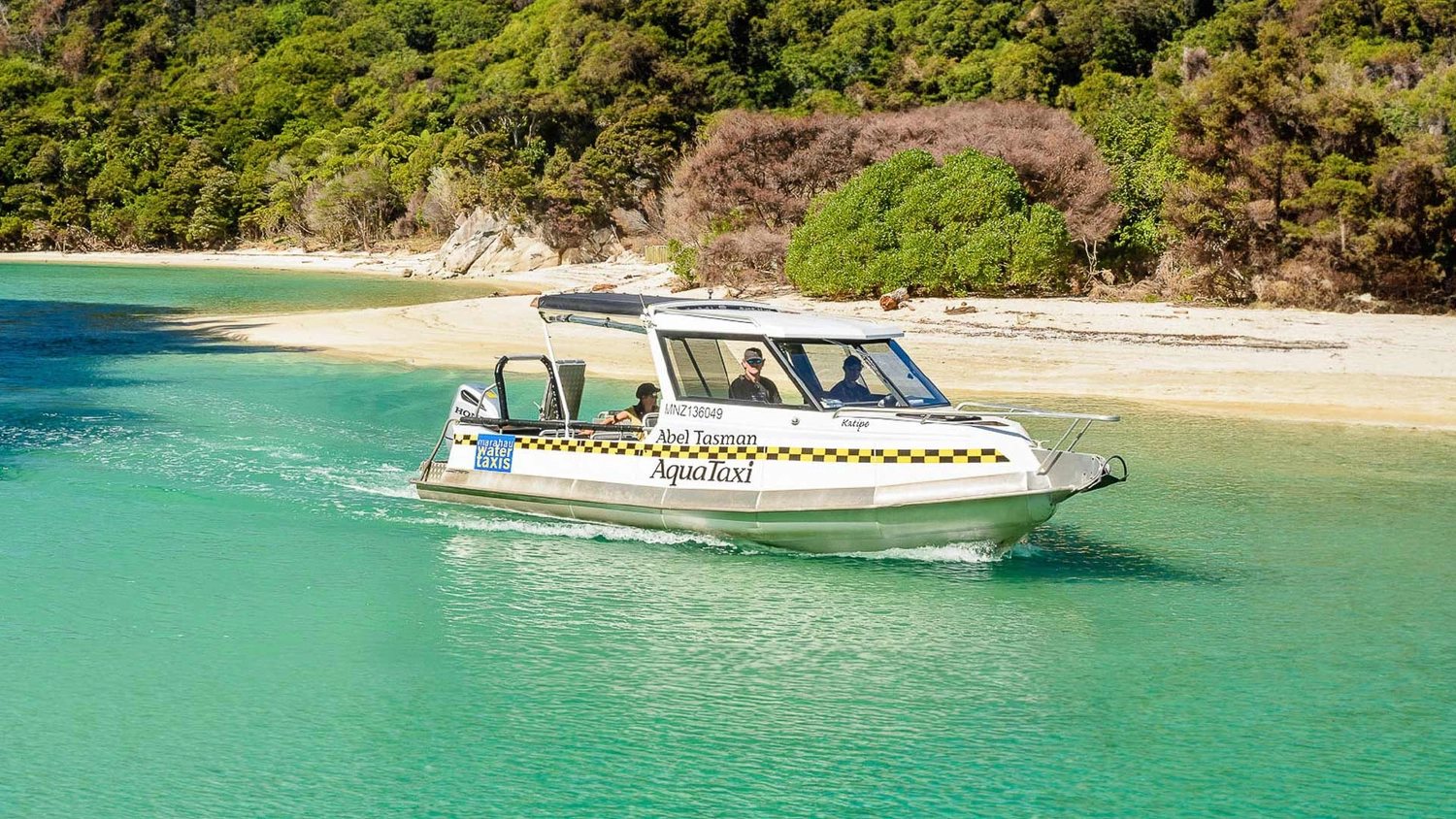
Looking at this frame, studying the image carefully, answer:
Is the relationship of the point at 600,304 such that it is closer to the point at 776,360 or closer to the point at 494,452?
the point at 494,452

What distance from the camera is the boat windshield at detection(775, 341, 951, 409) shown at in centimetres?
1304

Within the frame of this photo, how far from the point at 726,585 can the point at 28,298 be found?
160ft

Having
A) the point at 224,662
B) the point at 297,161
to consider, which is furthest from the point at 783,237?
the point at 297,161

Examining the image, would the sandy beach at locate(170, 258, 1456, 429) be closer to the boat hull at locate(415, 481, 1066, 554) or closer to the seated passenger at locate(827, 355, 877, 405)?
the seated passenger at locate(827, 355, 877, 405)

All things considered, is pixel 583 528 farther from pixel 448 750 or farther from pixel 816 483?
pixel 448 750

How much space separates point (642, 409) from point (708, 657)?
445 centimetres

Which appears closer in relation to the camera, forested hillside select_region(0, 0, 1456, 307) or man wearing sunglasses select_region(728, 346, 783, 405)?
man wearing sunglasses select_region(728, 346, 783, 405)

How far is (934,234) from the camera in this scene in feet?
119

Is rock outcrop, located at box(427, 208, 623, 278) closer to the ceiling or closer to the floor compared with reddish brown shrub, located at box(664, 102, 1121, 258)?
closer to the floor

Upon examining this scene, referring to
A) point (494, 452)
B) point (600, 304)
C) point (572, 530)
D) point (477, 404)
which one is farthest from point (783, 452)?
point (477, 404)

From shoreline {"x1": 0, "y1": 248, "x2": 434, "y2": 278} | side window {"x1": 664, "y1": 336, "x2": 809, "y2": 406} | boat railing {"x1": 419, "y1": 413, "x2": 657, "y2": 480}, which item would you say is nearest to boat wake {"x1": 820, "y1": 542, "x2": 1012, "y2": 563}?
side window {"x1": 664, "y1": 336, "x2": 809, "y2": 406}

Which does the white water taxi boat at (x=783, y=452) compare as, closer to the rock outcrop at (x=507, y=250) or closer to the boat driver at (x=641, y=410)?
the boat driver at (x=641, y=410)

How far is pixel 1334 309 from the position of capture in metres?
32.0

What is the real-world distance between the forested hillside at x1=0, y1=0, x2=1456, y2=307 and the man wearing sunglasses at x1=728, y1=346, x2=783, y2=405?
2398 cm
